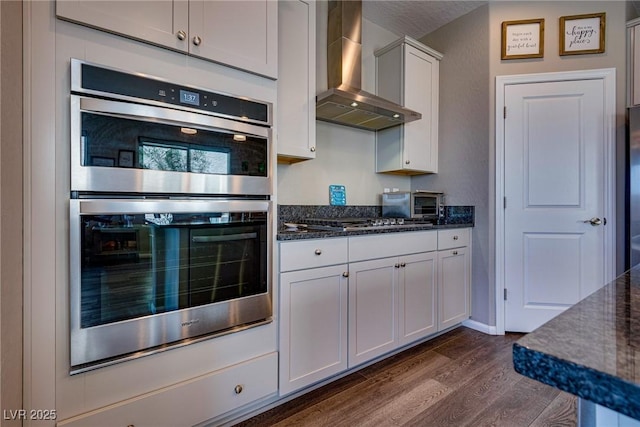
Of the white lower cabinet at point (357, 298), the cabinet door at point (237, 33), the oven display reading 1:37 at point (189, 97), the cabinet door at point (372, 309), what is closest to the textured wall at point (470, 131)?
the white lower cabinet at point (357, 298)

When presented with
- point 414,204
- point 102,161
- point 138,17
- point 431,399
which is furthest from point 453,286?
point 138,17

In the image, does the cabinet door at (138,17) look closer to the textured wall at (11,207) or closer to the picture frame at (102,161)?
the textured wall at (11,207)

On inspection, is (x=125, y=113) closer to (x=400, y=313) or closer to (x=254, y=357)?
(x=254, y=357)

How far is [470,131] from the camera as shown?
2.77m

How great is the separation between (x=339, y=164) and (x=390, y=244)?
37.3 inches

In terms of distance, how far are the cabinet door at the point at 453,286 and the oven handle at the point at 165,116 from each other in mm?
1737

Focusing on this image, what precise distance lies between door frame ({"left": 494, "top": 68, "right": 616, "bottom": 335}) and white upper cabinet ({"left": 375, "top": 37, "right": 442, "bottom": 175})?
545 millimetres

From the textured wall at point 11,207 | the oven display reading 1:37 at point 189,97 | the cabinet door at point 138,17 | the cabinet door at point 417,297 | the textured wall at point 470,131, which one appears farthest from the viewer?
the textured wall at point 470,131

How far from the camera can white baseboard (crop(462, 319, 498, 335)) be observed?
2.58 m

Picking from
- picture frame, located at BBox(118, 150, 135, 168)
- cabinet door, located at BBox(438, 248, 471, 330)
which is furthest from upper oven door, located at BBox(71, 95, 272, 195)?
cabinet door, located at BBox(438, 248, 471, 330)

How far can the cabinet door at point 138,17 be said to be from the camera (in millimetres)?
1120

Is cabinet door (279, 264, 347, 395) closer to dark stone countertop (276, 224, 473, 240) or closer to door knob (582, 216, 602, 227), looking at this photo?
dark stone countertop (276, 224, 473, 240)

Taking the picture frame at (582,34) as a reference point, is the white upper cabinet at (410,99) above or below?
below

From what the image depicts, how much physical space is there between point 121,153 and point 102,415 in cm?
97
